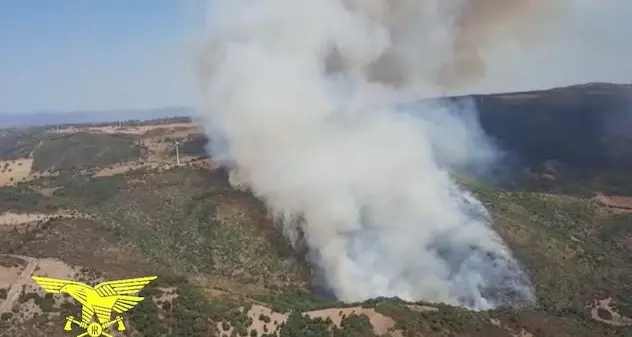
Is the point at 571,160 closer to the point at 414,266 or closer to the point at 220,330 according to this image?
the point at 414,266

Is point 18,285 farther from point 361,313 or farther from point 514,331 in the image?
point 514,331

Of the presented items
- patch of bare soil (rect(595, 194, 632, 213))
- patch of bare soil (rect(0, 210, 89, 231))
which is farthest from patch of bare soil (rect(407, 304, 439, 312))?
patch of bare soil (rect(595, 194, 632, 213))

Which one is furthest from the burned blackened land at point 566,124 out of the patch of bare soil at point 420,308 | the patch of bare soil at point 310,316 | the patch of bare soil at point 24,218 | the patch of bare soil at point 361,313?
the patch of bare soil at point 310,316

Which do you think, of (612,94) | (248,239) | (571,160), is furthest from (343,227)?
(612,94)

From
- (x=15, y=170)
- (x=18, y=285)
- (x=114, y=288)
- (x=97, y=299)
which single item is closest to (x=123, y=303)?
(x=114, y=288)

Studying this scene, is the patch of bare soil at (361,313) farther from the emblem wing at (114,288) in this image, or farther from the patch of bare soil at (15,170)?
the patch of bare soil at (15,170)

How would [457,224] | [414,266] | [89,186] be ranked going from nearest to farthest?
[414,266]
[457,224]
[89,186]

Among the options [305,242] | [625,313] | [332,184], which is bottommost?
[625,313]
